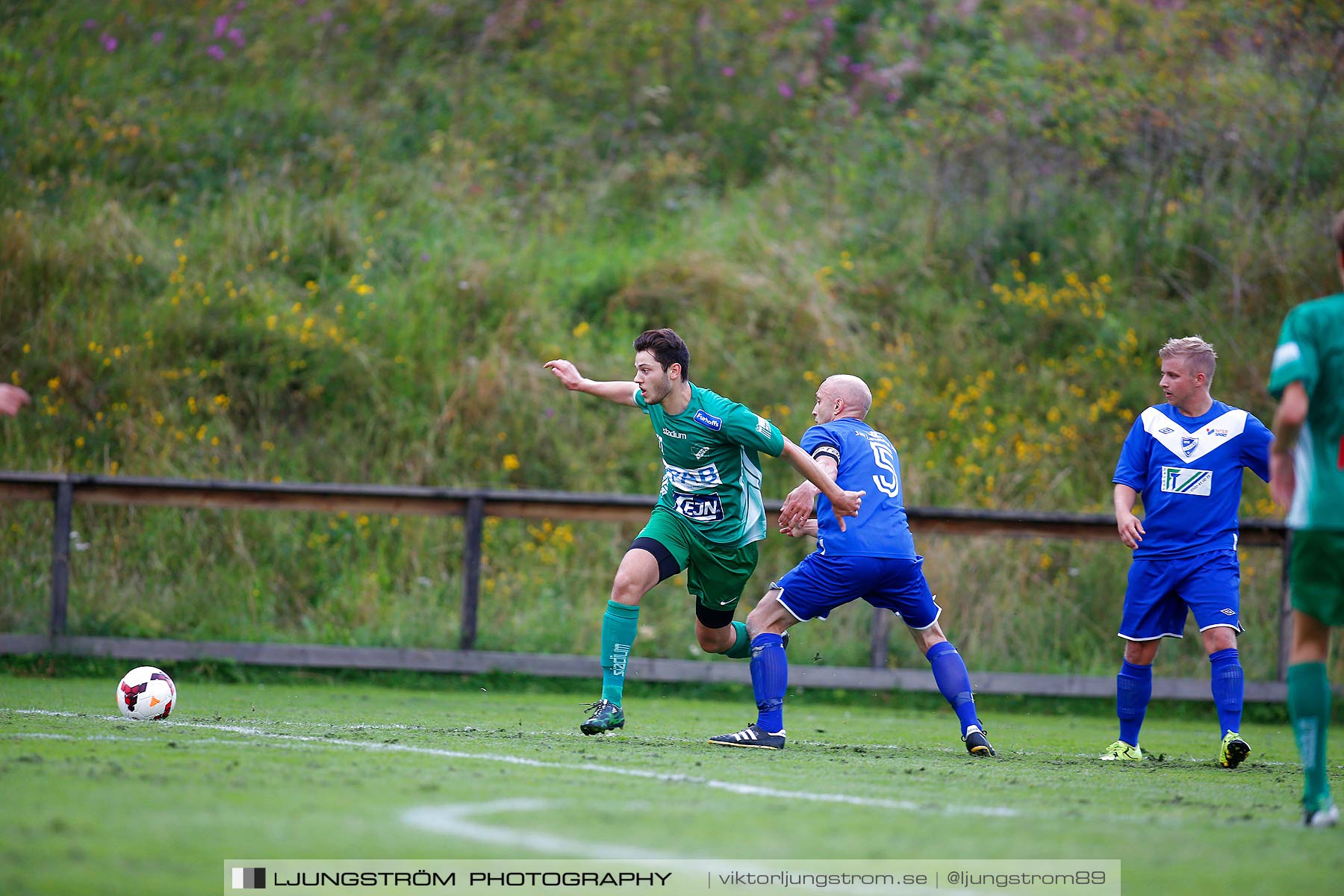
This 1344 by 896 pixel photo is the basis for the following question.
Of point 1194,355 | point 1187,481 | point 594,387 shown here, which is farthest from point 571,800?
point 1194,355

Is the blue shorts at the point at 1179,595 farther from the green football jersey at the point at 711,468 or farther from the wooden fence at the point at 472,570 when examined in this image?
the wooden fence at the point at 472,570

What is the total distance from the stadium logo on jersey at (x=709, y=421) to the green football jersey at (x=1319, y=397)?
2837mm

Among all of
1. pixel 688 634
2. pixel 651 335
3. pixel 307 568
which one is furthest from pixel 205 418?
pixel 651 335

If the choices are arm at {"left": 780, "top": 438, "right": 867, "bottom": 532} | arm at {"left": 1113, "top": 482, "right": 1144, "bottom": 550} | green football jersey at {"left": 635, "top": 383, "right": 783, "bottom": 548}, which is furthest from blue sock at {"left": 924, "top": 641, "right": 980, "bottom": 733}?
green football jersey at {"left": 635, "top": 383, "right": 783, "bottom": 548}

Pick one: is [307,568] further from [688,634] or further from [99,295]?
[99,295]

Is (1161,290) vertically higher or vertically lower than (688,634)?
higher

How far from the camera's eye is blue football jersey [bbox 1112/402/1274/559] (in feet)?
22.3

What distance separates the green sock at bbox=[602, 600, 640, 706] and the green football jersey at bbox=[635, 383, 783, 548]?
1.89 ft

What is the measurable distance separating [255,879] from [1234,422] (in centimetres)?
535

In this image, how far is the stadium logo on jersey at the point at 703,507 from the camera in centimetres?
694

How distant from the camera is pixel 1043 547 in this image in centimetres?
1165

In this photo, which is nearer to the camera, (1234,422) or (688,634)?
(1234,422)

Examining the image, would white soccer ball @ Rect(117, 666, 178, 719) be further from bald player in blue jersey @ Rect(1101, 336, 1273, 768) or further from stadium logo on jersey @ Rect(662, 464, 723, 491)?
bald player in blue jersey @ Rect(1101, 336, 1273, 768)

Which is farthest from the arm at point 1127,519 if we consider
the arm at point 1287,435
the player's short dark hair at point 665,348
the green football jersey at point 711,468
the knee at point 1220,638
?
the player's short dark hair at point 665,348
